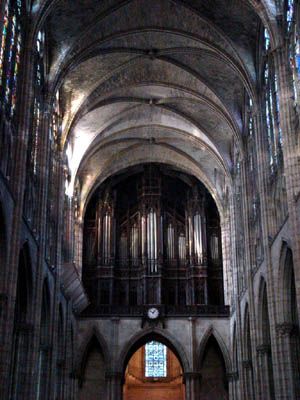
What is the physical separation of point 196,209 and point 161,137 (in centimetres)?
562

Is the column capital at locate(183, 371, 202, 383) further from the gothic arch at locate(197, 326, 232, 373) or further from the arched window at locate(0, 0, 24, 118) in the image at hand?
the arched window at locate(0, 0, 24, 118)

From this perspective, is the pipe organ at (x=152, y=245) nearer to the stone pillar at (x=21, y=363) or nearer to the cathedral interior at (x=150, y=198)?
the cathedral interior at (x=150, y=198)

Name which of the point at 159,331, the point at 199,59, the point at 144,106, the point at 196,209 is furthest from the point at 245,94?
the point at 159,331

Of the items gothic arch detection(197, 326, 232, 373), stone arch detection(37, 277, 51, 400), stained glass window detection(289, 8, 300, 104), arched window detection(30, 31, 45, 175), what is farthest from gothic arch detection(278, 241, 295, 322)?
gothic arch detection(197, 326, 232, 373)

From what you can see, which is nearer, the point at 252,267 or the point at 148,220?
the point at 252,267

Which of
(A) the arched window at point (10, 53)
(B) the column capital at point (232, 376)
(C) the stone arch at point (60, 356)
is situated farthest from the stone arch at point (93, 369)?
(A) the arched window at point (10, 53)

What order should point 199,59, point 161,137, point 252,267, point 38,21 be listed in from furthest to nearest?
point 161,137, point 199,59, point 252,267, point 38,21

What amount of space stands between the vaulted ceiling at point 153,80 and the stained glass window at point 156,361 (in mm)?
12257

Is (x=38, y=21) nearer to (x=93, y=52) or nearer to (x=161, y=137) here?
(x=93, y=52)

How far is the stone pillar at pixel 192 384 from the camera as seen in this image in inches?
1451

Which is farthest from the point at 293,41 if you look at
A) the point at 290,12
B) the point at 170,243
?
the point at 170,243

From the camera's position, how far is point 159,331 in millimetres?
38156

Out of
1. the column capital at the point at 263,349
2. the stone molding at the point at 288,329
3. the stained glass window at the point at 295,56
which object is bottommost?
the column capital at the point at 263,349

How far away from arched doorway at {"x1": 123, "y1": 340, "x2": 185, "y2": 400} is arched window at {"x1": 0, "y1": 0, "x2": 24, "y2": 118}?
28.0 metres
